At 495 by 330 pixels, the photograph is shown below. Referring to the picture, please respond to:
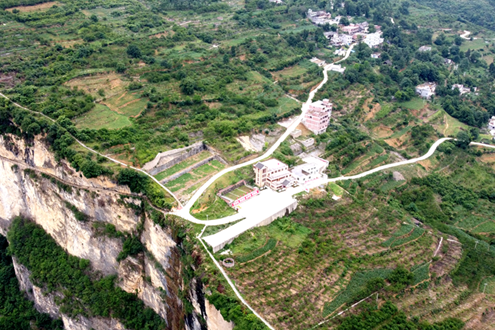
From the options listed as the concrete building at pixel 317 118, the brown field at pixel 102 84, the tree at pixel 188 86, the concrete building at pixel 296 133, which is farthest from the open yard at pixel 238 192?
the brown field at pixel 102 84

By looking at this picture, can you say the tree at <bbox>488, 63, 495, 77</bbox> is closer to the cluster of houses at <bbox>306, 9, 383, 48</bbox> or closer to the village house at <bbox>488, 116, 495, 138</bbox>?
the village house at <bbox>488, 116, 495, 138</bbox>

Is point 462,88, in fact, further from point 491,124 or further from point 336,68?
point 336,68

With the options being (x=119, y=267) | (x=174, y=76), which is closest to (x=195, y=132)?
(x=174, y=76)

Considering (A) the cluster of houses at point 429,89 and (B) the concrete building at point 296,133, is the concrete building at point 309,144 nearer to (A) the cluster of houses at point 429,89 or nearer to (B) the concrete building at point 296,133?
(B) the concrete building at point 296,133

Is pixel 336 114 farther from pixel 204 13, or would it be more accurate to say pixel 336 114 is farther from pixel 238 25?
pixel 204 13

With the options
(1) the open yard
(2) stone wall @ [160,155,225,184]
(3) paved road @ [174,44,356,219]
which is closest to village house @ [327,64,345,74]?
(3) paved road @ [174,44,356,219]
